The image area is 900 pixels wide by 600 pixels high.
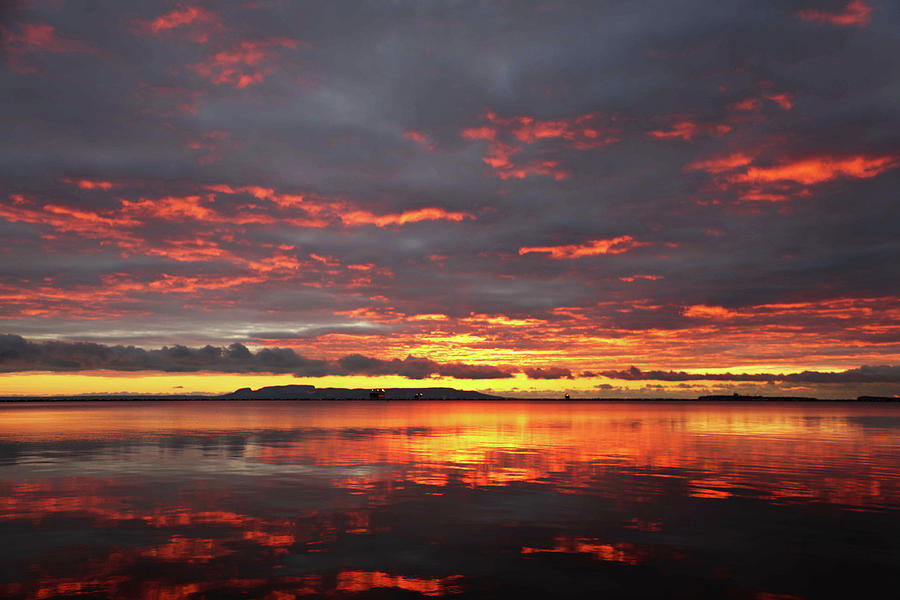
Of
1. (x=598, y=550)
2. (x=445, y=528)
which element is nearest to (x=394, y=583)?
(x=445, y=528)

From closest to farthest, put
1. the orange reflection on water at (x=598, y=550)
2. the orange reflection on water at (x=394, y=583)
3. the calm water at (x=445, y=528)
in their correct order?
the orange reflection on water at (x=394, y=583) < the calm water at (x=445, y=528) < the orange reflection on water at (x=598, y=550)

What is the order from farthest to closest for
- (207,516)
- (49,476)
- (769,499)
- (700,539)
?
(49,476) < (769,499) < (207,516) < (700,539)

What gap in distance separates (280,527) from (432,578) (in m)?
8.02

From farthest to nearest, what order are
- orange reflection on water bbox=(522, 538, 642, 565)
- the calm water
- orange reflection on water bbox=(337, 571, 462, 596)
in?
orange reflection on water bbox=(522, 538, 642, 565) < the calm water < orange reflection on water bbox=(337, 571, 462, 596)

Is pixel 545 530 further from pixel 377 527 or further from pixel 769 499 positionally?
pixel 769 499

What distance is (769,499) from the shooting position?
28.9 metres

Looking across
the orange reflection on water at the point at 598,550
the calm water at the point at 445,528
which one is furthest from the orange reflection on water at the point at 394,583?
the orange reflection on water at the point at 598,550

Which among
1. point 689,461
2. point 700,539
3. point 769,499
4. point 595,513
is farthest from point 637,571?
point 689,461

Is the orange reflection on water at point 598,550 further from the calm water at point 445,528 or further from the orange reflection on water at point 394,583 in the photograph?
the orange reflection on water at point 394,583

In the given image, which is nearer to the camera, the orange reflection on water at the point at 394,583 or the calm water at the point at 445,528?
the orange reflection on water at the point at 394,583

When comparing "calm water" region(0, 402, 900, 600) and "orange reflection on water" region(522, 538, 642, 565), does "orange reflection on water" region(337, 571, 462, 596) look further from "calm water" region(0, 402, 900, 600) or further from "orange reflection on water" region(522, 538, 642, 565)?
"orange reflection on water" region(522, 538, 642, 565)

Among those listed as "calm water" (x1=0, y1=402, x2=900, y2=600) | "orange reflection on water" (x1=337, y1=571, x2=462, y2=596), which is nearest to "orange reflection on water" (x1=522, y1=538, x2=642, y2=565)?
"calm water" (x1=0, y1=402, x2=900, y2=600)

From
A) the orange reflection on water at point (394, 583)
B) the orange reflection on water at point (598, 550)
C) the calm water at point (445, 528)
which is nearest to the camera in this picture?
the orange reflection on water at point (394, 583)

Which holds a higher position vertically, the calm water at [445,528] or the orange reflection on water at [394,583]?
the orange reflection on water at [394,583]
